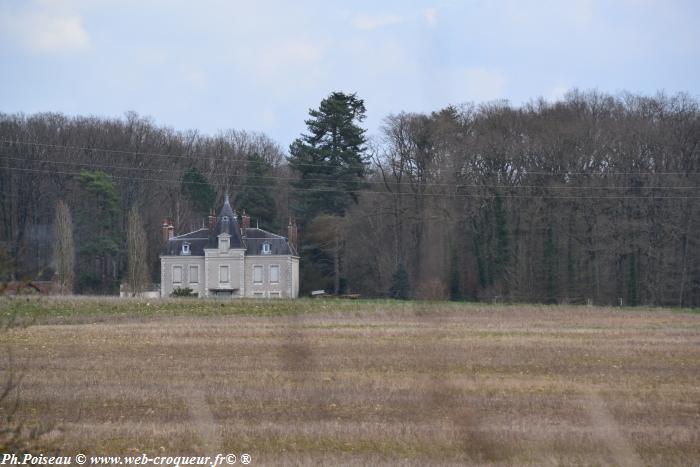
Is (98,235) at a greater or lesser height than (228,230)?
lesser

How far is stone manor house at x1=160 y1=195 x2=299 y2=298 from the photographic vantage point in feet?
211

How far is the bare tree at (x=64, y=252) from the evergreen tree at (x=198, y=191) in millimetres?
14736

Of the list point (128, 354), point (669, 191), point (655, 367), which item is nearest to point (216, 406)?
point (128, 354)

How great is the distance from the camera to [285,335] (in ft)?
87.4

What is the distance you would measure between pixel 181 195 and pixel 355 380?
5858cm

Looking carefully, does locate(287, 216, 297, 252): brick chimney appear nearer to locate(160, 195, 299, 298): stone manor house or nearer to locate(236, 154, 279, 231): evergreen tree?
locate(160, 195, 299, 298): stone manor house

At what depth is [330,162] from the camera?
70062 mm

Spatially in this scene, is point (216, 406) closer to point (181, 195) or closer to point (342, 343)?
point (342, 343)

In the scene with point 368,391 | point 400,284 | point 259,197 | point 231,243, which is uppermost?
point 259,197

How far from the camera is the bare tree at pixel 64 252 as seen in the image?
54.0m

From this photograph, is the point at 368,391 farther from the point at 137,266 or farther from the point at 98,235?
the point at 98,235

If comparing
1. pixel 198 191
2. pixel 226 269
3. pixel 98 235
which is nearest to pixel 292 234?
pixel 226 269

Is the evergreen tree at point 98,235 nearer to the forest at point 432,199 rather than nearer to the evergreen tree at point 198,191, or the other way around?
the forest at point 432,199

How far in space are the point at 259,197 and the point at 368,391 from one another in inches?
2150
